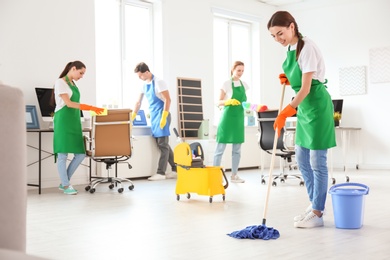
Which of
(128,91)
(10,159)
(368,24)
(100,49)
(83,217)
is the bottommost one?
(83,217)

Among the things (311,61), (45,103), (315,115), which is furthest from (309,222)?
(45,103)

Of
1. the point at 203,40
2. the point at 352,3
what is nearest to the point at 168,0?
the point at 203,40

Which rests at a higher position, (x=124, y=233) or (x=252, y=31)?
(x=252, y=31)

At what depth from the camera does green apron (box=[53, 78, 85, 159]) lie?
5117mm

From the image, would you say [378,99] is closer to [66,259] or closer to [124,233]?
[124,233]

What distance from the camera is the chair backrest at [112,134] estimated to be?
203 inches

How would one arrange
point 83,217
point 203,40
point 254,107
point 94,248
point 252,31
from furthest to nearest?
point 252,31, point 203,40, point 254,107, point 83,217, point 94,248

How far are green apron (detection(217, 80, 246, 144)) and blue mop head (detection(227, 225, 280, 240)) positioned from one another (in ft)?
9.87

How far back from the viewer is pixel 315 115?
310 cm

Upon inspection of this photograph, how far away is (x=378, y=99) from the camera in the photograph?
8258 millimetres

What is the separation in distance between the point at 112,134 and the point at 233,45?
4245 millimetres

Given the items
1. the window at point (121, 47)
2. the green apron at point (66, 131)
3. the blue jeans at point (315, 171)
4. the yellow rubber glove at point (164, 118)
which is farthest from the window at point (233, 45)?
the blue jeans at point (315, 171)

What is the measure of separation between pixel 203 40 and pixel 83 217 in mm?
4697

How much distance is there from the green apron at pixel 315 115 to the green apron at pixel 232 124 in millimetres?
2730
